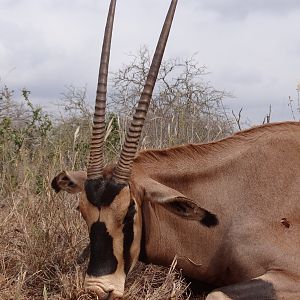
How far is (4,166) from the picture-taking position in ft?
30.9

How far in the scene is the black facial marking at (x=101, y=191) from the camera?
5.24m

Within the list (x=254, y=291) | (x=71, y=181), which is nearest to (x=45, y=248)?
(x=71, y=181)

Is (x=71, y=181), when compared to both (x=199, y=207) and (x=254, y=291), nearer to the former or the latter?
(x=199, y=207)

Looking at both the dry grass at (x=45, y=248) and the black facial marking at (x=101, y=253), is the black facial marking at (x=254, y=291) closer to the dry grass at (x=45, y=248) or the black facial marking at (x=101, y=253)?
the dry grass at (x=45, y=248)

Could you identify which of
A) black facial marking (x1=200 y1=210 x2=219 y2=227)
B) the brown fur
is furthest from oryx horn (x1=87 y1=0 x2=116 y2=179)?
black facial marking (x1=200 y1=210 x2=219 y2=227)

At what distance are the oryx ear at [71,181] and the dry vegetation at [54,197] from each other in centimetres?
70

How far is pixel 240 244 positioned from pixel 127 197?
3.37ft

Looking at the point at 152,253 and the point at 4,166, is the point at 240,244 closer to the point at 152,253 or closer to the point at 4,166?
the point at 152,253

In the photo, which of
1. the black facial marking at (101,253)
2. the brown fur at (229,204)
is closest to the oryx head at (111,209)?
the black facial marking at (101,253)

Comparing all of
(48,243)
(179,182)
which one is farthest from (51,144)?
(179,182)

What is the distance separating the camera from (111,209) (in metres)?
5.21

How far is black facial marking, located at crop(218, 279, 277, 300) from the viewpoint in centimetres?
522

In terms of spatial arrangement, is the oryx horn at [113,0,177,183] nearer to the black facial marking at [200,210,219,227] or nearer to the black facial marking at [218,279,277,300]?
the black facial marking at [200,210,219,227]

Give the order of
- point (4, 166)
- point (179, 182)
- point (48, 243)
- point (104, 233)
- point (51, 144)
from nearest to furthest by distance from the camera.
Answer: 1. point (104, 233)
2. point (179, 182)
3. point (48, 243)
4. point (4, 166)
5. point (51, 144)
